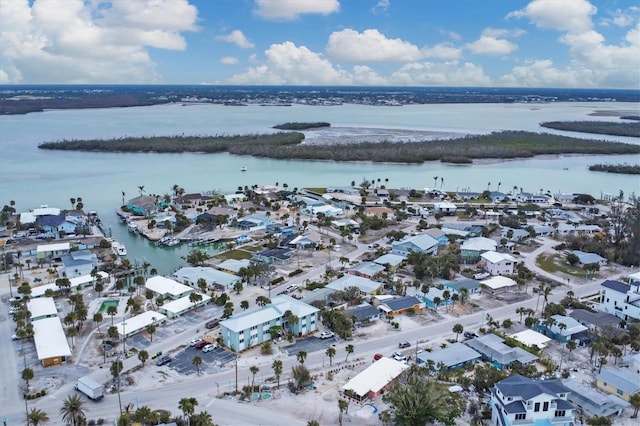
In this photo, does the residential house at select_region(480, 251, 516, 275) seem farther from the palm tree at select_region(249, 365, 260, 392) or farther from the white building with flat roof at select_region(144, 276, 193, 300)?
the white building with flat roof at select_region(144, 276, 193, 300)

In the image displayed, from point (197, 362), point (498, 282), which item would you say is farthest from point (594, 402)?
point (197, 362)

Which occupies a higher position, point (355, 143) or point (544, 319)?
point (355, 143)

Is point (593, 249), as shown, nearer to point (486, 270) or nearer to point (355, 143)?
point (486, 270)

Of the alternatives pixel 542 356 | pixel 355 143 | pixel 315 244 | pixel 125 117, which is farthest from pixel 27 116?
pixel 542 356

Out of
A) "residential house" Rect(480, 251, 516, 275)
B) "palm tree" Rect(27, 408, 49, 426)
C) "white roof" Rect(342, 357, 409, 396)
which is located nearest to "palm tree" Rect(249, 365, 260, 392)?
"white roof" Rect(342, 357, 409, 396)

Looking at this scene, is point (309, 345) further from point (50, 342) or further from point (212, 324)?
point (50, 342)

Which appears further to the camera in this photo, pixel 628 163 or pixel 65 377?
pixel 628 163

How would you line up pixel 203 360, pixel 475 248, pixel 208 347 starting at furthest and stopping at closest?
pixel 475 248 < pixel 208 347 < pixel 203 360
